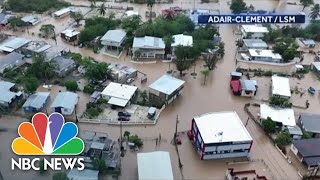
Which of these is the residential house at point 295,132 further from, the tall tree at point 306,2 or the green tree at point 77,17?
the tall tree at point 306,2

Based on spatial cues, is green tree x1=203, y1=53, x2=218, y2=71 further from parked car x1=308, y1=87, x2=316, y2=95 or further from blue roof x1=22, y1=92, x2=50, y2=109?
blue roof x1=22, y1=92, x2=50, y2=109

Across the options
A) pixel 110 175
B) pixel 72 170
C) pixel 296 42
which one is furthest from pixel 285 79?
pixel 72 170

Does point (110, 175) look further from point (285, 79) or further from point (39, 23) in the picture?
point (39, 23)

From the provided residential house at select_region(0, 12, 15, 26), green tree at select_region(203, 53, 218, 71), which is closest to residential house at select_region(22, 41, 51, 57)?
residential house at select_region(0, 12, 15, 26)

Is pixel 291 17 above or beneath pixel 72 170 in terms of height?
above

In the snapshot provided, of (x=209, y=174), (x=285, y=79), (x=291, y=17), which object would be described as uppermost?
(x=291, y=17)
